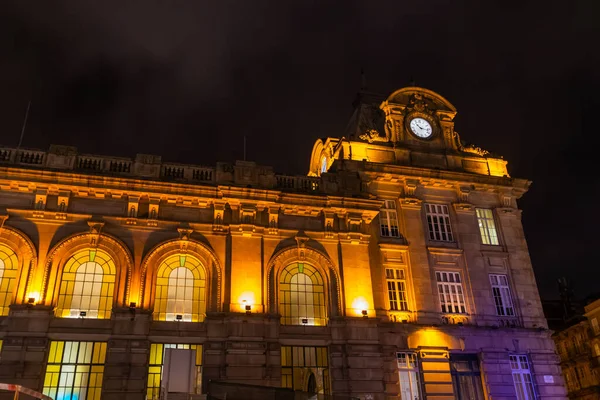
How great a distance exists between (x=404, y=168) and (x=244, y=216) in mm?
11822

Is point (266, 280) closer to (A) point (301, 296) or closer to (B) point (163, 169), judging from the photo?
(A) point (301, 296)

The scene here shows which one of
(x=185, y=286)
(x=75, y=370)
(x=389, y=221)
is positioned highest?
(x=389, y=221)

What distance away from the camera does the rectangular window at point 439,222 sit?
33781mm

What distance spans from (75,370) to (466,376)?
20.8 meters

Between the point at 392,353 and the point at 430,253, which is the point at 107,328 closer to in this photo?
the point at 392,353

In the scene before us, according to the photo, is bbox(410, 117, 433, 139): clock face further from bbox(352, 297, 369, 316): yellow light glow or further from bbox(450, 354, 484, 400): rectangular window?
bbox(450, 354, 484, 400): rectangular window

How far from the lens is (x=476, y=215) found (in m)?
35.2

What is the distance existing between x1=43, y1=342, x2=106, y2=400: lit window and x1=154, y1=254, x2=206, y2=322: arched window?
3211 millimetres

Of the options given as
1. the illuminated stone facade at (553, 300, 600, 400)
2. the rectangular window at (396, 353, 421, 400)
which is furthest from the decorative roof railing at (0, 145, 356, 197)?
the illuminated stone facade at (553, 300, 600, 400)

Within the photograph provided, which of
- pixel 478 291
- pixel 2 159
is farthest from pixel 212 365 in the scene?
pixel 478 291

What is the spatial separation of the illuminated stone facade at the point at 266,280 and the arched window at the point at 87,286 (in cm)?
6

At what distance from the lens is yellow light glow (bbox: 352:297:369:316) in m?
27.8

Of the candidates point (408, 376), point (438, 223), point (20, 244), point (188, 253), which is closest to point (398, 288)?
point (408, 376)

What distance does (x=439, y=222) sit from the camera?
113 feet
